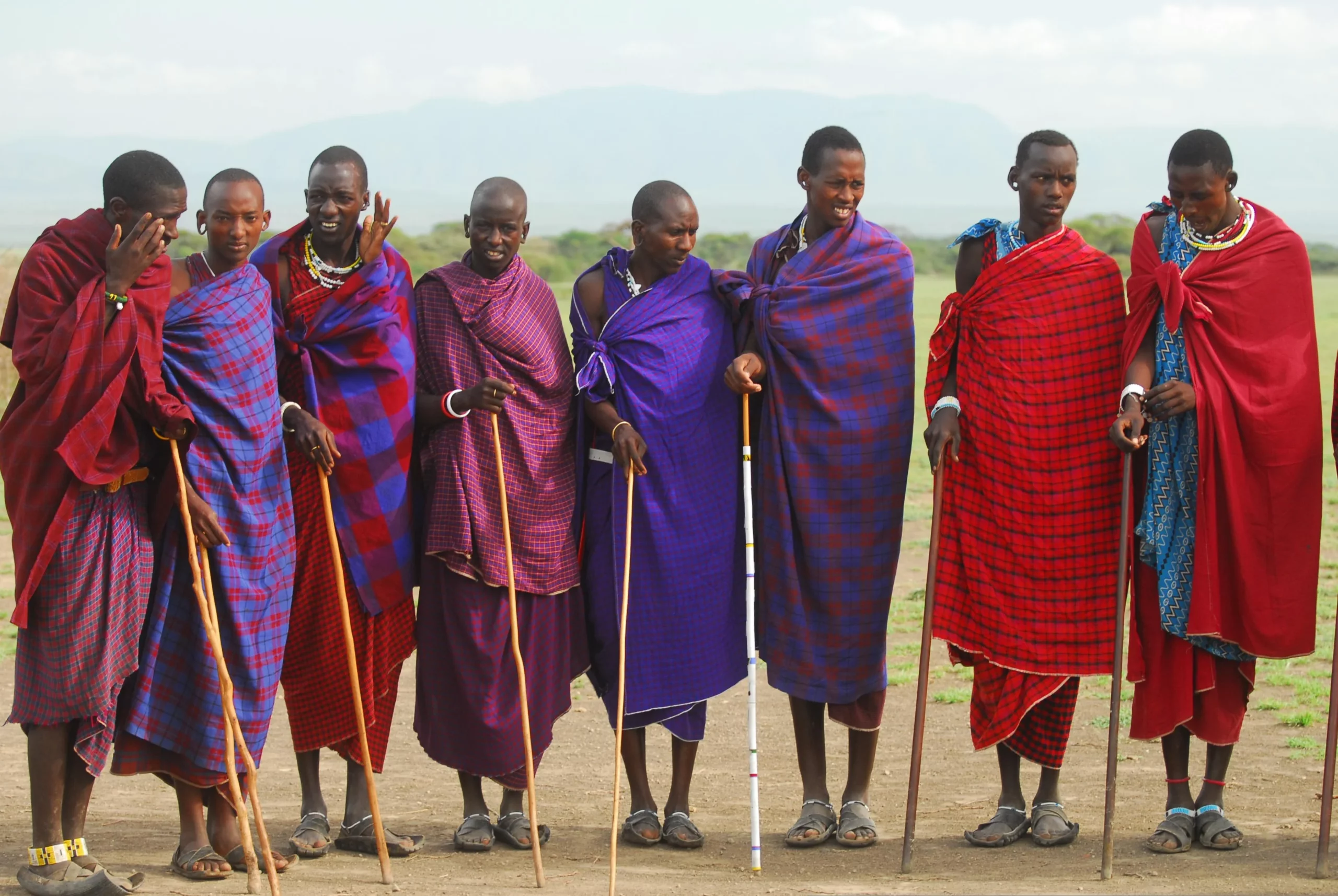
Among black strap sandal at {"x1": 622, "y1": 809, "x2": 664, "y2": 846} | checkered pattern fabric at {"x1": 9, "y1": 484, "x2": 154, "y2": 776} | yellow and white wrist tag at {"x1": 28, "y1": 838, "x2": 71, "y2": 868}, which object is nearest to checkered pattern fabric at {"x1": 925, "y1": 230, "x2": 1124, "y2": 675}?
black strap sandal at {"x1": 622, "y1": 809, "x2": 664, "y2": 846}

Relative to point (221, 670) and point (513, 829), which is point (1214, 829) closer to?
point (513, 829)

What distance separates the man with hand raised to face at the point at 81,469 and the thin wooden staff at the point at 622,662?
1692mm

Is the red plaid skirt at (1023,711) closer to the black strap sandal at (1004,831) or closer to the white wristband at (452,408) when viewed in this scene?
the black strap sandal at (1004,831)

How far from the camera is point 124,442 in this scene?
5203 mm

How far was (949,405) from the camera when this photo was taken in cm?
590

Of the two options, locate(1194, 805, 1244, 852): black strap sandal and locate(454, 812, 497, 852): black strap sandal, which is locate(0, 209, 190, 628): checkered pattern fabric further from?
locate(1194, 805, 1244, 852): black strap sandal

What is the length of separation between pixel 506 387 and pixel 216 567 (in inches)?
49.8

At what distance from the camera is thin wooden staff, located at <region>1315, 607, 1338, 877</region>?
527 cm

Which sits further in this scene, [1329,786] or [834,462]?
[834,462]

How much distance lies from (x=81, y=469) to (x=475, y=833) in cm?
210

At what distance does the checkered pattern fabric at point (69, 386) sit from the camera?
5.04 m

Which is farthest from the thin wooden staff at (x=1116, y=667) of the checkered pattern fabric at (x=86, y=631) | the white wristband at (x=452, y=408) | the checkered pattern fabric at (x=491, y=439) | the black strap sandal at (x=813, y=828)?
the checkered pattern fabric at (x=86, y=631)

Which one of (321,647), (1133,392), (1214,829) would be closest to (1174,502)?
(1133,392)

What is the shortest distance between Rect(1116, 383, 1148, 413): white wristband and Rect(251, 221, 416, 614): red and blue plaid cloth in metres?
2.76
